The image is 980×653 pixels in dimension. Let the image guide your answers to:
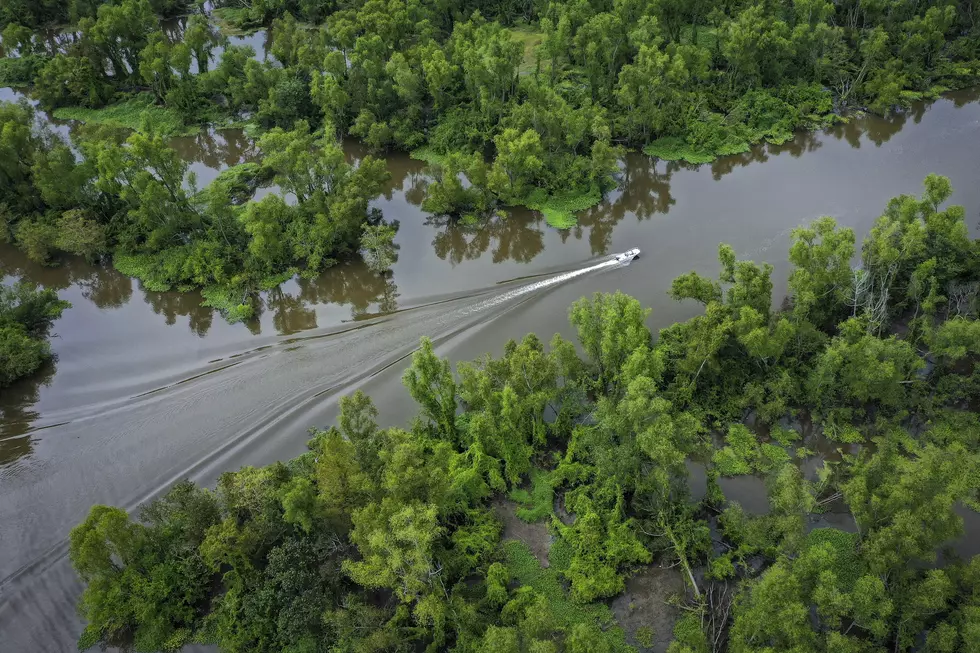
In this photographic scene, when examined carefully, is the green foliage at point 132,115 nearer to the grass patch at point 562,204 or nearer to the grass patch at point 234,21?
the grass patch at point 234,21

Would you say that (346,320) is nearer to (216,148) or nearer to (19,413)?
(19,413)

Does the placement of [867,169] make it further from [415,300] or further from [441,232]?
[415,300]

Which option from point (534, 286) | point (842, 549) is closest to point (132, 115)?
point (534, 286)

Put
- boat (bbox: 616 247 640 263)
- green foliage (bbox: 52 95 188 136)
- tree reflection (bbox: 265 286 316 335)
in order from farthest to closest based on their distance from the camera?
green foliage (bbox: 52 95 188 136) → boat (bbox: 616 247 640 263) → tree reflection (bbox: 265 286 316 335)

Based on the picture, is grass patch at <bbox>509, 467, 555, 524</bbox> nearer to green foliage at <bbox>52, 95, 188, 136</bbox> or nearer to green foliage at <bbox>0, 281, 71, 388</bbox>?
green foliage at <bbox>0, 281, 71, 388</bbox>

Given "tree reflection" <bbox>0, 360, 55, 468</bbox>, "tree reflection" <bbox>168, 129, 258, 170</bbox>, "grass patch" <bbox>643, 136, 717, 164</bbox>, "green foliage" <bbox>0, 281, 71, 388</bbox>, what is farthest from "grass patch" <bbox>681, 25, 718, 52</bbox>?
"tree reflection" <bbox>0, 360, 55, 468</bbox>

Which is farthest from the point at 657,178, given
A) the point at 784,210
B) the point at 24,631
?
the point at 24,631
